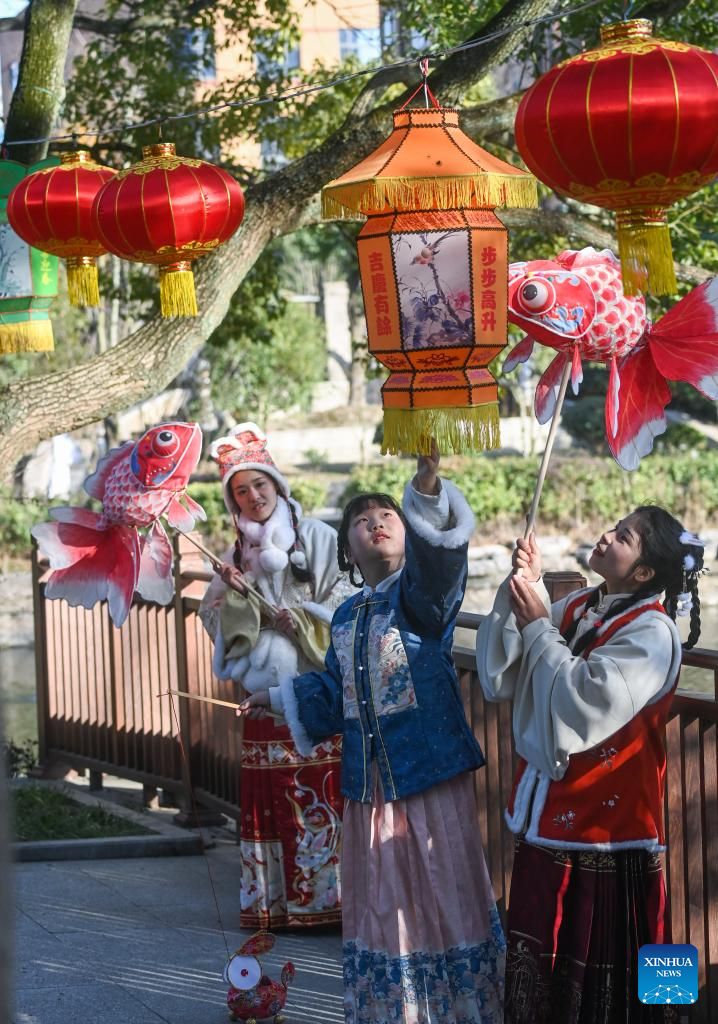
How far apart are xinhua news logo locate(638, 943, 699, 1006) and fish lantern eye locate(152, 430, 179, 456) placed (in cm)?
218

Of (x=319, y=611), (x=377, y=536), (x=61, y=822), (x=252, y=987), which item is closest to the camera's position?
(x=377, y=536)

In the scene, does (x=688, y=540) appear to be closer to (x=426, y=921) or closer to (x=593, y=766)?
(x=593, y=766)

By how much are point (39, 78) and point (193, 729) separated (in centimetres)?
374

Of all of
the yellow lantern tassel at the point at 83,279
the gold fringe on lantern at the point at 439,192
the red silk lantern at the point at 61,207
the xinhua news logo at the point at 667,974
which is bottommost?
the xinhua news logo at the point at 667,974

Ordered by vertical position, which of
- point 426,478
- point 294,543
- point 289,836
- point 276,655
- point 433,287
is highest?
point 433,287

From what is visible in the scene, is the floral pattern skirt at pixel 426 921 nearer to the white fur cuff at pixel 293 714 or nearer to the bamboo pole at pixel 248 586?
the white fur cuff at pixel 293 714

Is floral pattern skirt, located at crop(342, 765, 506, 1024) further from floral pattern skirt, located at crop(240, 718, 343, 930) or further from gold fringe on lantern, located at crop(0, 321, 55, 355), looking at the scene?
gold fringe on lantern, located at crop(0, 321, 55, 355)

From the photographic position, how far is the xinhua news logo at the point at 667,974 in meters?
2.89

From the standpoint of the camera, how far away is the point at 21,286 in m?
6.24

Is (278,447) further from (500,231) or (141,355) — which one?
(500,231)

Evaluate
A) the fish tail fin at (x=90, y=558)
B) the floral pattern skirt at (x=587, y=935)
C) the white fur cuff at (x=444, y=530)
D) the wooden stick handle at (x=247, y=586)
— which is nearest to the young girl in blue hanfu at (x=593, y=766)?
the floral pattern skirt at (x=587, y=935)

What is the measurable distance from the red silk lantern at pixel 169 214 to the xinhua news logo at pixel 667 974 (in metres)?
3.04

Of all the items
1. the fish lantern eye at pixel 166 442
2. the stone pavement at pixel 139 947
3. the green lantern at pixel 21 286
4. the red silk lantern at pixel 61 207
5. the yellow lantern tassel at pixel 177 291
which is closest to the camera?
the stone pavement at pixel 139 947

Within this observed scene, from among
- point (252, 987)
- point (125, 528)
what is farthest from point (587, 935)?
point (125, 528)
